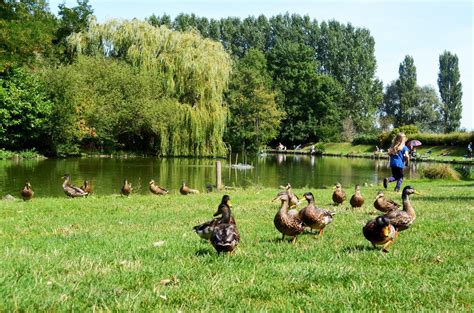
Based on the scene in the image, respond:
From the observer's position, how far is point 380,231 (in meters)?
6.29

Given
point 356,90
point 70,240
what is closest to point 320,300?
point 70,240

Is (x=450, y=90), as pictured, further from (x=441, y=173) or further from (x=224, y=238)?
(x=224, y=238)

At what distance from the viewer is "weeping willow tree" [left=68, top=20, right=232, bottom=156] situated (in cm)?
4244

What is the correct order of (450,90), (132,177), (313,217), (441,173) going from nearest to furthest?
(313,217) → (132,177) → (441,173) → (450,90)

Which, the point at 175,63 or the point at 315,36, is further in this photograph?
the point at 315,36

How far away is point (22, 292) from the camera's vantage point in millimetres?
4344

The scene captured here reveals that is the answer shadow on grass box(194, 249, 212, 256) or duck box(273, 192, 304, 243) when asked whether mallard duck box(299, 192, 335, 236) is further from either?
shadow on grass box(194, 249, 212, 256)

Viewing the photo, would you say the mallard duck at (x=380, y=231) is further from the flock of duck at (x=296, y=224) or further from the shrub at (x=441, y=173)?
the shrub at (x=441, y=173)

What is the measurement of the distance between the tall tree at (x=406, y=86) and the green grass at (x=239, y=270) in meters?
85.2

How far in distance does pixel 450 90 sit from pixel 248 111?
41.5m

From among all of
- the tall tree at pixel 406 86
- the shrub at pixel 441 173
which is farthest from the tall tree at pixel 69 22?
the tall tree at pixel 406 86

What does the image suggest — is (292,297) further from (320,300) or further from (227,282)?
(227,282)

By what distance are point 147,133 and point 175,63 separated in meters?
7.06

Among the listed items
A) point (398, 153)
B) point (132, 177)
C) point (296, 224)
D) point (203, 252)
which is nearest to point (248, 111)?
point (132, 177)
